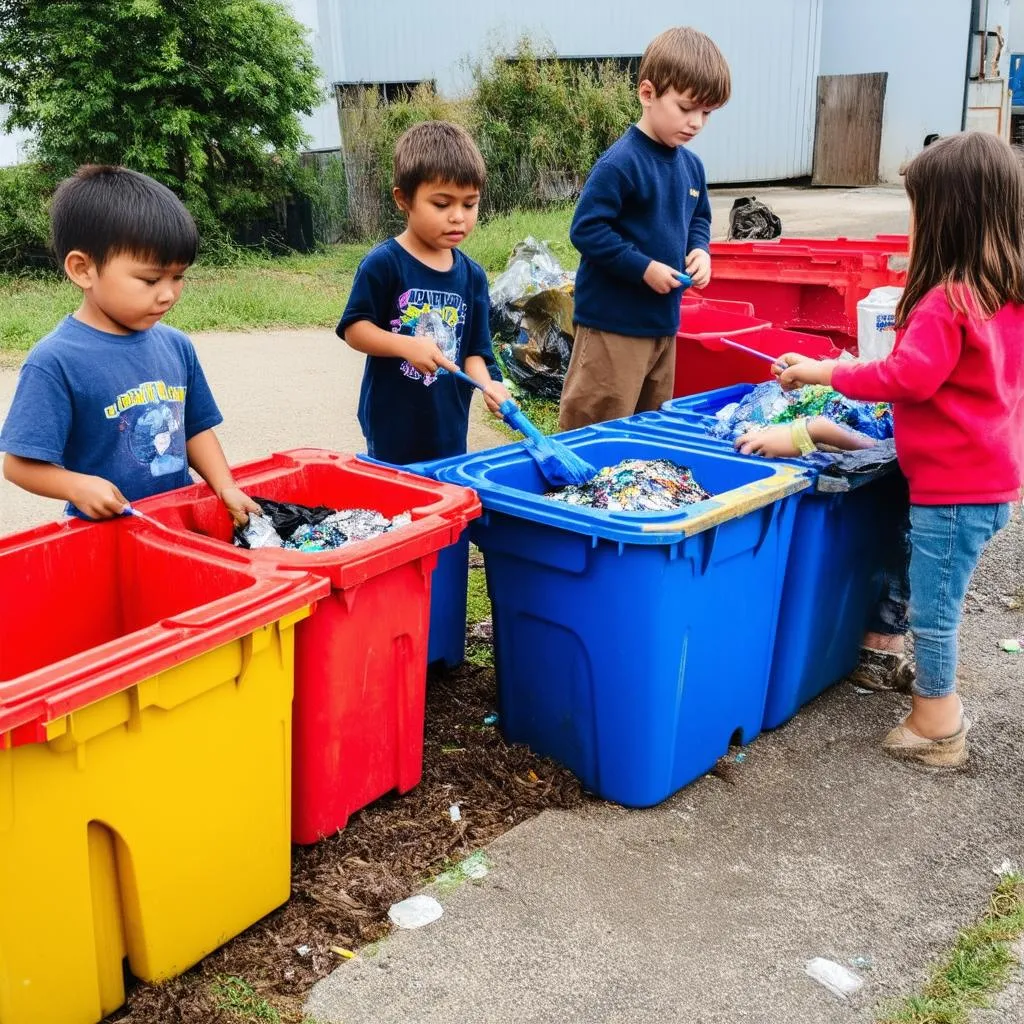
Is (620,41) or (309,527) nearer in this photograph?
(309,527)

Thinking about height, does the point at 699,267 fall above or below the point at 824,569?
above

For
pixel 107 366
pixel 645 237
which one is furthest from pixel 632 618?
pixel 645 237

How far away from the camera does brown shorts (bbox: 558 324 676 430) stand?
3844 millimetres

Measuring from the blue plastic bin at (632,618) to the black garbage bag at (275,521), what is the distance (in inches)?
15.6

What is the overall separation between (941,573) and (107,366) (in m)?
2.12

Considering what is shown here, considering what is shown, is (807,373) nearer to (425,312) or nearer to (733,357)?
(425,312)

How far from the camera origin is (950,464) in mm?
2750

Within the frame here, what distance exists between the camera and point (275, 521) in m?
A: 2.47

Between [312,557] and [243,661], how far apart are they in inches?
10.8

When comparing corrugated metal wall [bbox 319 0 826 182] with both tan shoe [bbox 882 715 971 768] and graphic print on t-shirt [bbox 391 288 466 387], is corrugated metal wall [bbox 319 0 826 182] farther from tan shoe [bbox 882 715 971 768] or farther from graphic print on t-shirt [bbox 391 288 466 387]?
tan shoe [bbox 882 715 971 768]

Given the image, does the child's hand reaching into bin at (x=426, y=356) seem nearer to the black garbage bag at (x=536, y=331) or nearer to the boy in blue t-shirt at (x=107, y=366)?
the boy in blue t-shirt at (x=107, y=366)

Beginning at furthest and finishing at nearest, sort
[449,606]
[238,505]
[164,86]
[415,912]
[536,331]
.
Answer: [164,86]
[536,331]
[449,606]
[238,505]
[415,912]

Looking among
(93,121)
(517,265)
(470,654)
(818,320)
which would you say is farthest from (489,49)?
(470,654)

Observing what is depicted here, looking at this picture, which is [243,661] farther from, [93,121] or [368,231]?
[368,231]
